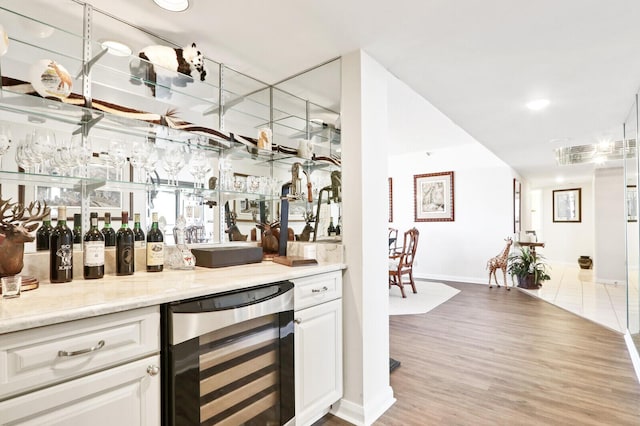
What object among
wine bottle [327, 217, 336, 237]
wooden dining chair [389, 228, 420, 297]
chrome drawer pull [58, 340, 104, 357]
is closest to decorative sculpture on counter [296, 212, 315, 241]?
wine bottle [327, 217, 336, 237]

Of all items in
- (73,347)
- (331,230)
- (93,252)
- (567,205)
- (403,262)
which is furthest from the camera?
(567,205)

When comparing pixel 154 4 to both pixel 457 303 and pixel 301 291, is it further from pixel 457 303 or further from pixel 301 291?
pixel 457 303

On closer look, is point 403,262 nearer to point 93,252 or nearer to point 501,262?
point 501,262

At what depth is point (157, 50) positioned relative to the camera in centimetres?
187

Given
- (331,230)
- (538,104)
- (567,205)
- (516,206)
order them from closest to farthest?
(331,230)
(538,104)
(516,206)
(567,205)

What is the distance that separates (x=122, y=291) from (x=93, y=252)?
0.41 metres

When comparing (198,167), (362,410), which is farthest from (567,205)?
(198,167)

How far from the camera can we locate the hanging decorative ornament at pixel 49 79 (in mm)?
1416

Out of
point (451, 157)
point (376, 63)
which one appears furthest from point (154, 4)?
point (451, 157)

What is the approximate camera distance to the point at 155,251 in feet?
5.82

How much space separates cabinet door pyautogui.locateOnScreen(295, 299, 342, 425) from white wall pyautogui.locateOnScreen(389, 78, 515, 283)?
14.4 feet

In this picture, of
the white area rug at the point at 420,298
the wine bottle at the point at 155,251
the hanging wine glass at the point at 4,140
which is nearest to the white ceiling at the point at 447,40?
the hanging wine glass at the point at 4,140

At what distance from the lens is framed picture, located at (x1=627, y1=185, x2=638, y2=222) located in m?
2.83

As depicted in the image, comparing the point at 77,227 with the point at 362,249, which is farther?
the point at 362,249
